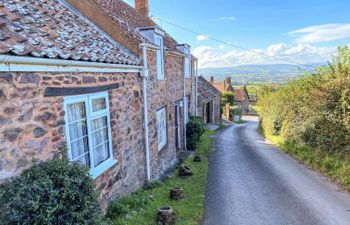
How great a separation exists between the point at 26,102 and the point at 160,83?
7.16 meters

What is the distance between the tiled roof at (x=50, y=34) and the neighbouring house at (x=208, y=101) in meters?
18.8

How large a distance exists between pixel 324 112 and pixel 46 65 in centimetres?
1190

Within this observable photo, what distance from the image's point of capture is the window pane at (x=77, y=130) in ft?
17.9

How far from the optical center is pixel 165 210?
666cm

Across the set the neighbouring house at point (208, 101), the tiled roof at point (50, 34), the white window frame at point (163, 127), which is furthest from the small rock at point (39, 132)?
the neighbouring house at point (208, 101)

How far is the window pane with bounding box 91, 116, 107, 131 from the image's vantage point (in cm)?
621

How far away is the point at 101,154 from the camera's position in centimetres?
661

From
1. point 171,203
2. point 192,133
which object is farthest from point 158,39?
point 192,133

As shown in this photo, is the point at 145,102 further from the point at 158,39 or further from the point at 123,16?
the point at 123,16

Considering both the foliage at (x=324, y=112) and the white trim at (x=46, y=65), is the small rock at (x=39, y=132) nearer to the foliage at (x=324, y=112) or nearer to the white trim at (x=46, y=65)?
the white trim at (x=46, y=65)

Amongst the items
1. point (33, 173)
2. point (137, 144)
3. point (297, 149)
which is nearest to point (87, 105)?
point (33, 173)

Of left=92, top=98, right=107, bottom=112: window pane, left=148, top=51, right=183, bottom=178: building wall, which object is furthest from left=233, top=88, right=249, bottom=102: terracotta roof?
left=92, top=98, right=107, bottom=112: window pane

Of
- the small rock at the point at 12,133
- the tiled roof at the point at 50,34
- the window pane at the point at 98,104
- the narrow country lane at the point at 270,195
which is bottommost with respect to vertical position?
the narrow country lane at the point at 270,195

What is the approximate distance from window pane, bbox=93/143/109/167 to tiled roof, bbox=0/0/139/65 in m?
2.17
